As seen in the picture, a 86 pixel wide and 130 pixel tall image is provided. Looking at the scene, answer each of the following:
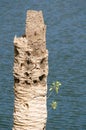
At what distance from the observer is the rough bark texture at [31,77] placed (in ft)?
25.2

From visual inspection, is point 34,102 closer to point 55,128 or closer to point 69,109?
point 55,128

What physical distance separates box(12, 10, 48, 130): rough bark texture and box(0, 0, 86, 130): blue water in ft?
44.6

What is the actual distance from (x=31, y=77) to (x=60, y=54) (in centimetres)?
2454

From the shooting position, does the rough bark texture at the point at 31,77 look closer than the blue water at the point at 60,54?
Yes

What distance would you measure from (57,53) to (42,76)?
80.4ft

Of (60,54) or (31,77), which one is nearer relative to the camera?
(31,77)

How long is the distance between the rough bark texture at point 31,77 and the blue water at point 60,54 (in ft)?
44.6

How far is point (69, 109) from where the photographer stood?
23.4 metres

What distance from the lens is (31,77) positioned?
7.69 metres

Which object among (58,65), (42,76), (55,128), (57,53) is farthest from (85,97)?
(42,76)

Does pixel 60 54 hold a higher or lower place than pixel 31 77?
lower

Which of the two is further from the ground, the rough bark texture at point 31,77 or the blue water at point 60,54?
the rough bark texture at point 31,77

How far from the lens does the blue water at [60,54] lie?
74.5 feet

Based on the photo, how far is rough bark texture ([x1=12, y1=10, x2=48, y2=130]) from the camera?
770 cm
